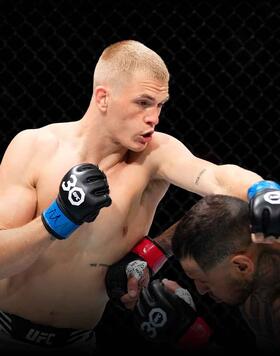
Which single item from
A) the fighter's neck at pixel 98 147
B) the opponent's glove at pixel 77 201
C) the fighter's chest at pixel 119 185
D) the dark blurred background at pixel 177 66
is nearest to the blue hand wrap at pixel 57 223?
the opponent's glove at pixel 77 201

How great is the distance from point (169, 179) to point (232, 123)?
4.70 ft

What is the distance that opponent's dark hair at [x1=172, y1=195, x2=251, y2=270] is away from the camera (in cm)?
138

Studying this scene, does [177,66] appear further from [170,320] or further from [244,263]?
[244,263]

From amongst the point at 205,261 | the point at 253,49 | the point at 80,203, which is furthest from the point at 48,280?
the point at 253,49

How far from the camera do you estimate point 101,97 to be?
1.75 metres

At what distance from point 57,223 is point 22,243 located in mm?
95

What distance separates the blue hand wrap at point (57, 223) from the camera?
1.56m

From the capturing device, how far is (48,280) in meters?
1.77

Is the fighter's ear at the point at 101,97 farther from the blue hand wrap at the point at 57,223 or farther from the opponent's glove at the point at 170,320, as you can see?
the opponent's glove at the point at 170,320

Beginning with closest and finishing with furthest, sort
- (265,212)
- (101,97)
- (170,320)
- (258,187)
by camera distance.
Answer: (265,212) → (258,187) → (170,320) → (101,97)

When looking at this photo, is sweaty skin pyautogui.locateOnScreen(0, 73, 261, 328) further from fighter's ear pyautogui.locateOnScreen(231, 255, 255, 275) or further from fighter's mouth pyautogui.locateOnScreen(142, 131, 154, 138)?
→ fighter's ear pyautogui.locateOnScreen(231, 255, 255, 275)

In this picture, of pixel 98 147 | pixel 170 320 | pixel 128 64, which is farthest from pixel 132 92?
pixel 170 320

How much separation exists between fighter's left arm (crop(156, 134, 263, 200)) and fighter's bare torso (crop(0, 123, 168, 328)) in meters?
0.05

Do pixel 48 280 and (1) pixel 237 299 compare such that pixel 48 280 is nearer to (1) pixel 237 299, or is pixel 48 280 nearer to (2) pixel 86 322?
(2) pixel 86 322
